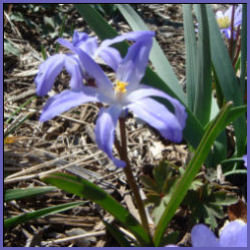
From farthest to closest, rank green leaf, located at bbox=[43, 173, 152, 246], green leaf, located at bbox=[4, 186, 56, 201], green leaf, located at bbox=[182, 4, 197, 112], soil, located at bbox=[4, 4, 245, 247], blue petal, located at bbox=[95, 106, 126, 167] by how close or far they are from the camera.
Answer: green leaf, located at bbox=[182, 4, 197, 112]
soil, located at bbox=[4, 4, 245, 247]
green leaf, located at bbox=[4, 186, 56, 201]
green leaf, located at bbox=[43, 173, 152, 246]
blue petal, located at bbox=[95, 106, 126, 167]

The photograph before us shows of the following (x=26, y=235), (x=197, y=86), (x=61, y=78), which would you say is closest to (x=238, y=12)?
(x=197, y=86)

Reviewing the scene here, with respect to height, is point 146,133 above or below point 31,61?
below

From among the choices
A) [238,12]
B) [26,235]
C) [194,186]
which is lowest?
[26,235]

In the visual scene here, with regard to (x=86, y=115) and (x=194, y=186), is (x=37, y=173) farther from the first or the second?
(x=194, y=186)

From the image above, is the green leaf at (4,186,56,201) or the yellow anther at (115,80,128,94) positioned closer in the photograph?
the yellow anther at (115,80,128,94)

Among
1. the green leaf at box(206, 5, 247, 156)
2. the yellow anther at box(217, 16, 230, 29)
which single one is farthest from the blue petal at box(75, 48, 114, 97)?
the yellow anther at box(217, 16, 230, 29)

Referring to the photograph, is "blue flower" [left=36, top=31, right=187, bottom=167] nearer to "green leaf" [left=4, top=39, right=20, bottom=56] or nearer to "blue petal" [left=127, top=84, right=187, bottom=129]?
"blue petal" [left=127, top=84, right=187, bottom=129]

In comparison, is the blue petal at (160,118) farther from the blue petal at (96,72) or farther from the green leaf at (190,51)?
the green leaf at (190,51)

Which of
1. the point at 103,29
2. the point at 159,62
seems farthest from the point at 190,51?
the point at 103,29
